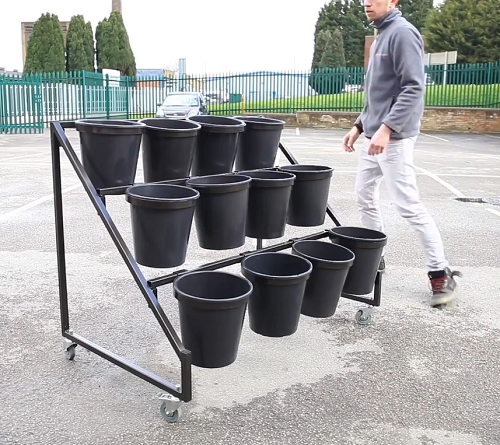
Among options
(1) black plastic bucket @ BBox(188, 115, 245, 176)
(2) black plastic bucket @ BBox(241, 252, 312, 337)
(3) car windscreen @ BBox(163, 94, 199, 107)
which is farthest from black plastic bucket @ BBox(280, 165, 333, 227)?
(3) car windscreen @ BBox(163, 94, 199, 107)

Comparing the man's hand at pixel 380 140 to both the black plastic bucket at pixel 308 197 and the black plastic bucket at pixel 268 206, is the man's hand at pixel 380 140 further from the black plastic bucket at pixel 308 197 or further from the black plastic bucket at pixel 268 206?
the black plastic bucket at pixel 268 206

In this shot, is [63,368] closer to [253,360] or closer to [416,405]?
[253,360]

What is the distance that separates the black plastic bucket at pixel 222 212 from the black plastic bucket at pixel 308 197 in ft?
1.68

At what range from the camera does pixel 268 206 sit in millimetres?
3316

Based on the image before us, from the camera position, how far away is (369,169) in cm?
407

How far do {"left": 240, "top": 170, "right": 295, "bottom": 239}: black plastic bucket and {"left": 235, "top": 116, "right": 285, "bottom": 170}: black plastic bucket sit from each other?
0.30 metres

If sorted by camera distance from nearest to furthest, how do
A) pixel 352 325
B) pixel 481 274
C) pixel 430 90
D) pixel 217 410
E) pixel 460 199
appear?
1. pixel 217 410
2. pixel 352 325
3. pixel 481 274
4. pixel 460 199
5. pixel 430 90

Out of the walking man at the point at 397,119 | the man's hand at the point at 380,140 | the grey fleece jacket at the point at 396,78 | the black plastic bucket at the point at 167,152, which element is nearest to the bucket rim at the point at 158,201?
the black plastic bucket at the point at 167,152

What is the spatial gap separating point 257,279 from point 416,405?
36.4 inches

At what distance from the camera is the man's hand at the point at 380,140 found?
139 inches

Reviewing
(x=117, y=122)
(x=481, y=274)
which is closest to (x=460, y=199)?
(x=481, y=274)

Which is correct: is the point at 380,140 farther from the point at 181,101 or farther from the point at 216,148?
the point at 181,101

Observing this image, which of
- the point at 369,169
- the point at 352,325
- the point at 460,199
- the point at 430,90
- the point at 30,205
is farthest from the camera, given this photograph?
the point at 430,90

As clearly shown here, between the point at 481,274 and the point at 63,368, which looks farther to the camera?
the point at 481,274
